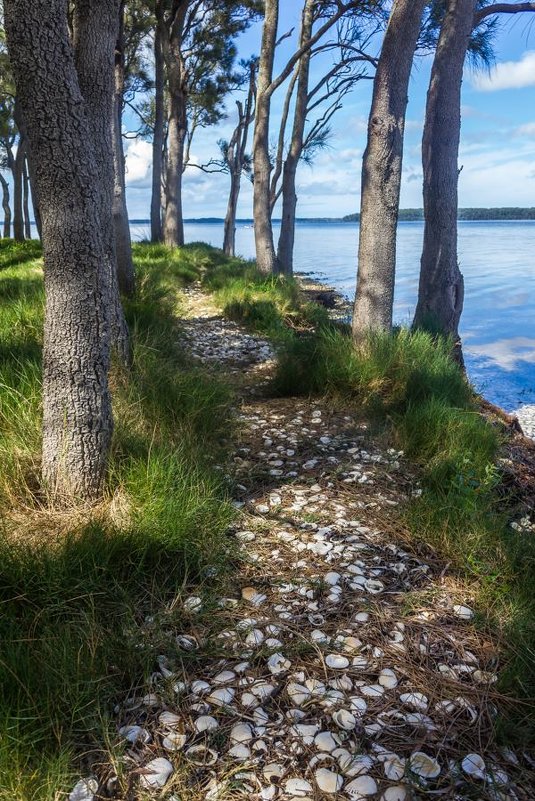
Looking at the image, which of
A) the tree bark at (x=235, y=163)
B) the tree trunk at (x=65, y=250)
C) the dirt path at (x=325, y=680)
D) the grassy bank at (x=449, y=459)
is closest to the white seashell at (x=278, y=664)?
the dirt path at (x=325, y=680)

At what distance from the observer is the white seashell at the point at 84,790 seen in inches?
66.6

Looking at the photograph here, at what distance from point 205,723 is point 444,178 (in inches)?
283

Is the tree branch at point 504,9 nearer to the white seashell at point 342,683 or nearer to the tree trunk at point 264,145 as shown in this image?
the tree trunk at point 264,145

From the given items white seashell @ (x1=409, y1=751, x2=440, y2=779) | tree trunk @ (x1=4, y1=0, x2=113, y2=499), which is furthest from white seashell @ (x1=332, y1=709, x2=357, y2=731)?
tree trunk @ (x1=4, y1=0, x2=113, y2=499)

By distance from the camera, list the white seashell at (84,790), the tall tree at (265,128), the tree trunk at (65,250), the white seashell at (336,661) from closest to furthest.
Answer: the white seashell at (84,790) → the white seashell at (336,661) → the tree trunk at (65,250) → the tall tree at (265,128)

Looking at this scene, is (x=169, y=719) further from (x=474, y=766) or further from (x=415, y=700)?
(x=474, y=766)

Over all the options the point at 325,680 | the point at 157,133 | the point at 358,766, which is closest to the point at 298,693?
the point at 325,680

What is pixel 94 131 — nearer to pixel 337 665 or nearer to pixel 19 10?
pixel 19 10

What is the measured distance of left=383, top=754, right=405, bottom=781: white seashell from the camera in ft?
5.89

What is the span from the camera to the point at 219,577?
8.89ft

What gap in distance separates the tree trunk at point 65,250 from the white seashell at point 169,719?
51.6 inches

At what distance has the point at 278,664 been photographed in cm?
224

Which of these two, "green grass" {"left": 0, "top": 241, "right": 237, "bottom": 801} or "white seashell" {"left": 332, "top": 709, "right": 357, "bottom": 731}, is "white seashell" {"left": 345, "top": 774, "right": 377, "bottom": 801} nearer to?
"white seashell" {"left": 332, "top": 709, "right": 357, "bottom": 731}

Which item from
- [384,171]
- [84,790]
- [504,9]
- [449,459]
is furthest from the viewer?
[504,9]
